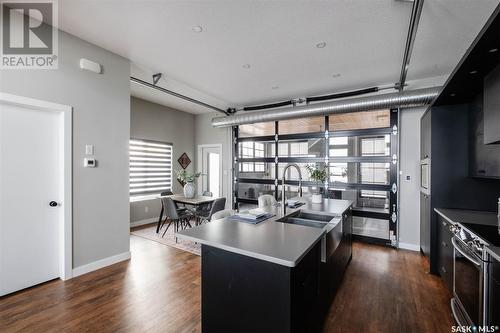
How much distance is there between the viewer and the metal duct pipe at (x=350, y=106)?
135 inches

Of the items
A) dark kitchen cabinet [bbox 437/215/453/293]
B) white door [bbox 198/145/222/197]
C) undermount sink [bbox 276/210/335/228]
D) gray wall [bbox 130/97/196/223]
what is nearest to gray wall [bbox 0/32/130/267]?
gray wall [bbox 130/97/196/223]

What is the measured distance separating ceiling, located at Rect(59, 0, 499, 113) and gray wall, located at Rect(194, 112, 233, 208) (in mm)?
2199

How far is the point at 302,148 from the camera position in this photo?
5.01 m

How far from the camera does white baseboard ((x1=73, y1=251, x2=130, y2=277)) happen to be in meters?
2.86

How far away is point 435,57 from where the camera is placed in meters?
3.00

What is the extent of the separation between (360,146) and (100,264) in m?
4.81

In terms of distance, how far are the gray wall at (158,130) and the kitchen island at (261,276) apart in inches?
164

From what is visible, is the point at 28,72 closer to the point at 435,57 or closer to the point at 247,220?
the point at 247,220

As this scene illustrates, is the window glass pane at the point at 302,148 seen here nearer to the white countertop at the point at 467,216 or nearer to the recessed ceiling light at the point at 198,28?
the white countertop at the point at 467,216

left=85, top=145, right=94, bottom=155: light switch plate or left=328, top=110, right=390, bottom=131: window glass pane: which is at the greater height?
left=328, top=110, right=390, bottom=131: window glass pane

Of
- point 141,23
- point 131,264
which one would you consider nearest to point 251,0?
point 141,23

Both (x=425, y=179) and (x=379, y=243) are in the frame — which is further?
(x=379, y=243)

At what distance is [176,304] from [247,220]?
1.23 metres

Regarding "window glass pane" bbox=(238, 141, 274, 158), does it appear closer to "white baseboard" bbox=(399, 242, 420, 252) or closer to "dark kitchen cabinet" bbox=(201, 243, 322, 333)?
"white baseboard" bbox=(399, 242, 420, 252)
